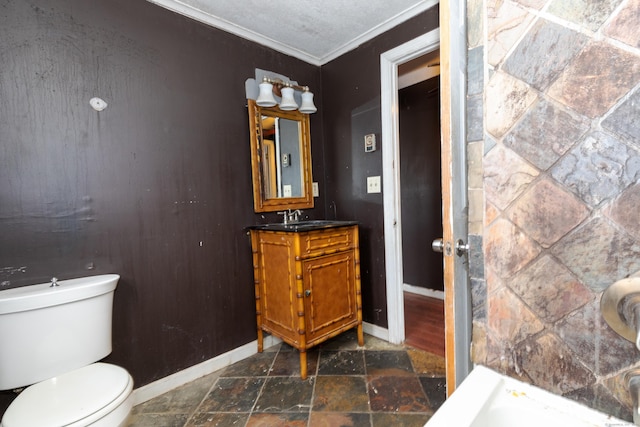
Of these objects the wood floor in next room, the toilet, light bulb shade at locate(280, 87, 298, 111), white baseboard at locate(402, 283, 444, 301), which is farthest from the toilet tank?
white baseboard at locate(402, 283, 444, 301)

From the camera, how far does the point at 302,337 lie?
1.68 meters

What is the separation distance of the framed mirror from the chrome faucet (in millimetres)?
37

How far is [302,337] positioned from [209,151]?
1332mm

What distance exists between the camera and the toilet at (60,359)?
0.95 m

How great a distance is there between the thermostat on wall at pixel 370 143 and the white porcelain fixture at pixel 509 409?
1660 mm

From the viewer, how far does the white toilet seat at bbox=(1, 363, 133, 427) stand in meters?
0.91

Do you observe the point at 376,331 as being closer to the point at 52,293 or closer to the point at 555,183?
the point at 555,183

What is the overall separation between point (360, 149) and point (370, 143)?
0.11 m

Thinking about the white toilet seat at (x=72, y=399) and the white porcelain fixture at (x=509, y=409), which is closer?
the white porcelain fixture at (x=509, y=409)

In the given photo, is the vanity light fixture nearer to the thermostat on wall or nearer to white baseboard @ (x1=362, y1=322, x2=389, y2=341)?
the thermostat on wall

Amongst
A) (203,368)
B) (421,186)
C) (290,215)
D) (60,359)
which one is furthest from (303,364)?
(421,186)

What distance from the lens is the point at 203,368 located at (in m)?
1.77

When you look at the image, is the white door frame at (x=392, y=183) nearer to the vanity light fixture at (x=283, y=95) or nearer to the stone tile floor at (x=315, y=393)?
the stone tile floor at (x=315, y=393)

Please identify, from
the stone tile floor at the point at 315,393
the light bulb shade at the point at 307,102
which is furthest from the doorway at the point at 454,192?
the light bulb shade at the point at 307,102
